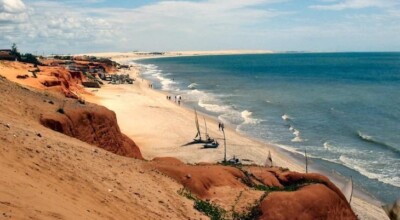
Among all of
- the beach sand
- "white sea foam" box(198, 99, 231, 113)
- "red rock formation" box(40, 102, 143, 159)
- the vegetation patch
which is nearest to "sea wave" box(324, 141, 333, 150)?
the beach sand

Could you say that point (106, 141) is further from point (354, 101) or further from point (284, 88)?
point (284, 88)

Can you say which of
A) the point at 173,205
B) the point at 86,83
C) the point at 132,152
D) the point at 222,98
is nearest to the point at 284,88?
the point at 222,98

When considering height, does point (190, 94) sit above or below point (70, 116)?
below

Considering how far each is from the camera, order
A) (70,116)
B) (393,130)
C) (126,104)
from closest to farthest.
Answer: (70,116)
(393,130)
(126,104)

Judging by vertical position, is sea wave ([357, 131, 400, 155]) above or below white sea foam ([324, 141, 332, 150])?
above

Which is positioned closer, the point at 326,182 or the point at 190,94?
the point at 326,182

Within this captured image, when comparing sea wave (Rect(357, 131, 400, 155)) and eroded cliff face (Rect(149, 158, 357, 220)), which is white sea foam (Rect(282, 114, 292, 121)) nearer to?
sea wave (Rect(357, 131, 400, 155))

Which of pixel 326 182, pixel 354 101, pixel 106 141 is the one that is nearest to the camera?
pixel 326 182

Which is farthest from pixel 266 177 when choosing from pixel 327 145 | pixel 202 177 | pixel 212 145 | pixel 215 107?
pixel 215 107
